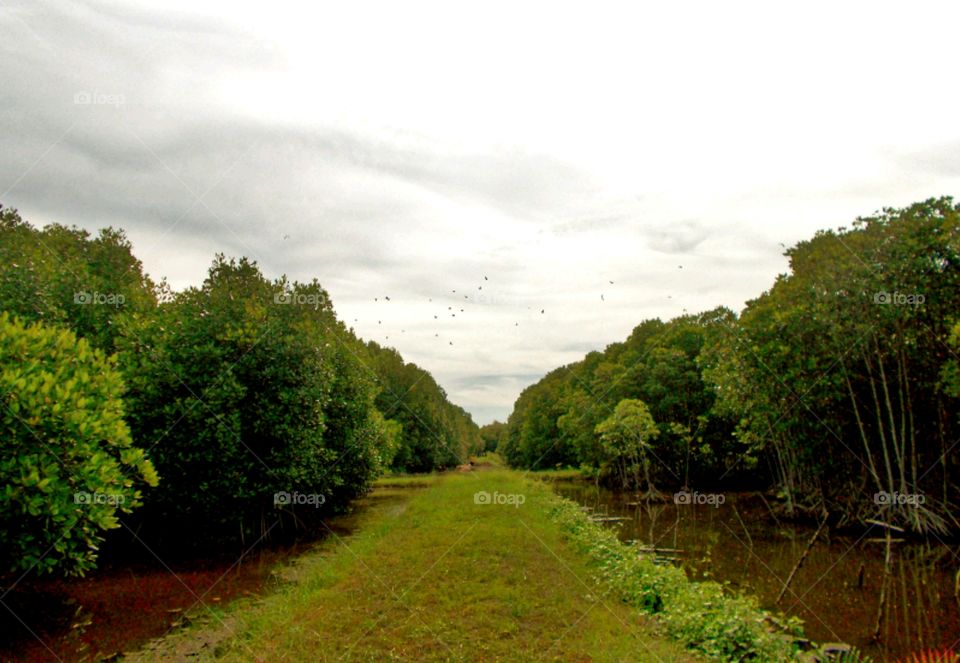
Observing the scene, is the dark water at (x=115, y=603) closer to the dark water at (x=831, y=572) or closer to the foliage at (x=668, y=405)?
the dark water at (x=831, y=572)

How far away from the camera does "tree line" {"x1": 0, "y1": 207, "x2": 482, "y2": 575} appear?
894 centimetres

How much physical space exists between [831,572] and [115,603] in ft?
62.8

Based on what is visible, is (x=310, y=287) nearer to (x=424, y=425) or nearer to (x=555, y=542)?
(x=555, y=542)

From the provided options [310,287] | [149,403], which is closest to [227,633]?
[149,403]

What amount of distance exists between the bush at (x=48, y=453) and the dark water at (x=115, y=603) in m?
1.38

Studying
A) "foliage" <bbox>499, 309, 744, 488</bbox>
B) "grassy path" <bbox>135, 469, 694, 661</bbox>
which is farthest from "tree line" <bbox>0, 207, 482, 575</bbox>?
"foliage" <bbox>499, 309, 744, 488</bbox>

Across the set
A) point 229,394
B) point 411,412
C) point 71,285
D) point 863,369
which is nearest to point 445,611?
point 229,394

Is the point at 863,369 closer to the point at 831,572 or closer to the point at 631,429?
the point at 831,572

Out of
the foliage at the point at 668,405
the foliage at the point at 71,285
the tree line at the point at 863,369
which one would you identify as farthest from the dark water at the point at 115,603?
Answer: the foliage at the point at 668,405

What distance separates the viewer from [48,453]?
29.2 ft

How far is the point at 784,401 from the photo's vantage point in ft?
89.9

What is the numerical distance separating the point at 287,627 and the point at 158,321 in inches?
460

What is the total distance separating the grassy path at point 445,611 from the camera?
885 cm

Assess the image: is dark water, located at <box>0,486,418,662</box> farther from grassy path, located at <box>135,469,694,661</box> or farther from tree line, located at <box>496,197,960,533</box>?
tree line, located at <box>496,197,960,533</box>
